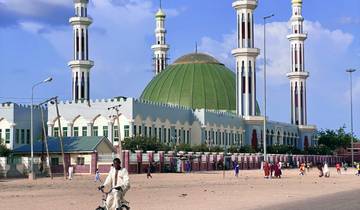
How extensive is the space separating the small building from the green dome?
39717 millimetres

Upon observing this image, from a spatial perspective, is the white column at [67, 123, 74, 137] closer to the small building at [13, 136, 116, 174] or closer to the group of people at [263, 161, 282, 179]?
the small building at [13, 136, 116, 174]

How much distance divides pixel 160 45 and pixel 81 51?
101ft

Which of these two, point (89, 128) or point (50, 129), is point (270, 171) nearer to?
point (89, 128)

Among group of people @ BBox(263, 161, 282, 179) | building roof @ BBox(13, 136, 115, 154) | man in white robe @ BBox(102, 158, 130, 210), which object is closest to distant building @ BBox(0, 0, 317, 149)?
building roof @ BBox(13, 136, 115, 154)

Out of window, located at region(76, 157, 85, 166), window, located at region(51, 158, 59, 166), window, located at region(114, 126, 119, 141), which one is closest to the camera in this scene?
window, located at region(76, 157, 85, 166)

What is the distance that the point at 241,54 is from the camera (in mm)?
93625

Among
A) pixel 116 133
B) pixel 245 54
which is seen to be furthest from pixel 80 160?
pixel 245 54

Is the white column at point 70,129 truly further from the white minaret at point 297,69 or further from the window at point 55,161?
the white minaret at point 297,69

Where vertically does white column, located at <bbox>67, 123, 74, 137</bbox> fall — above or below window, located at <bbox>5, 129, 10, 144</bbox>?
above

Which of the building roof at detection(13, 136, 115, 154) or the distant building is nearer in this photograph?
the building roof at detection(13, 136, 115, 154)

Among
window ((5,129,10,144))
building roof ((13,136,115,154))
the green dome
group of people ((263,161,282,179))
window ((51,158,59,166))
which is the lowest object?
group of people ((263,161,282,179))

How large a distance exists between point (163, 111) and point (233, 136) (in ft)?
57.3

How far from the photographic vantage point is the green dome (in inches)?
4109

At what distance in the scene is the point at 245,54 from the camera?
93.2 meters
